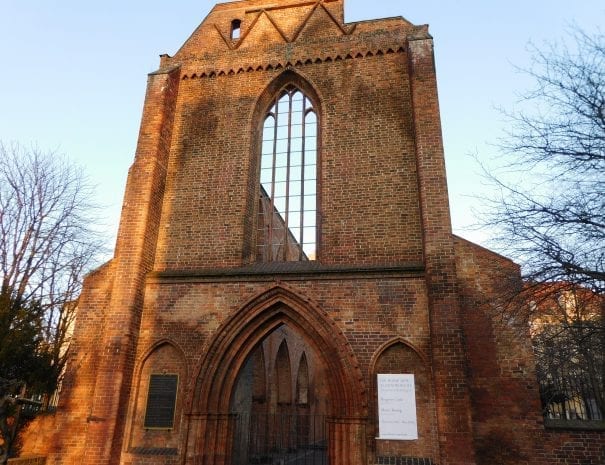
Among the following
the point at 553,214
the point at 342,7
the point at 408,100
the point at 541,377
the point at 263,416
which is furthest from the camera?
the point at 541,377

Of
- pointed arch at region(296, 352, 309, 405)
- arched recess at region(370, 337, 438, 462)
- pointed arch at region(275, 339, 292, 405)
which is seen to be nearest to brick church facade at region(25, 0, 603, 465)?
arched recess at region(370, 337, 438, 462)

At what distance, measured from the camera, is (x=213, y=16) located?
13172 mm

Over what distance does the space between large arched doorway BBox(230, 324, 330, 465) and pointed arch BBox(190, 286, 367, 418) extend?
2.84m

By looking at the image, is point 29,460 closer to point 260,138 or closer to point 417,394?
point 417,394

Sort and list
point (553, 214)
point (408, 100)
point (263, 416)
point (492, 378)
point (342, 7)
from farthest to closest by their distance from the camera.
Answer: point (263, 416) < point (342, 7) < point (408, 100) < point (492, 378) < point (553, 214)

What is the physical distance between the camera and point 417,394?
26.1 ft

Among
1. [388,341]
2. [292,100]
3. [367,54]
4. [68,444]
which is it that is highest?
[367,54]

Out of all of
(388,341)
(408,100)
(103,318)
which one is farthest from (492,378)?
(103,318)

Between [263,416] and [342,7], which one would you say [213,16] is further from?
[263,416]

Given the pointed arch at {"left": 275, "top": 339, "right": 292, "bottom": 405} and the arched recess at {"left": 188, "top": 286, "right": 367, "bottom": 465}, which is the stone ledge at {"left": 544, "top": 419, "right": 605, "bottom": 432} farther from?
the pointed arch at {"left": 275, "top": 339, "right": 292, "bottom": 405}

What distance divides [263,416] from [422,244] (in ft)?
29.0

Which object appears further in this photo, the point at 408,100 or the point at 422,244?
the point at 408,100

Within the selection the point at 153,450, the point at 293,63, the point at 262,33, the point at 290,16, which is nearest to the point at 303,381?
the point at 153,450

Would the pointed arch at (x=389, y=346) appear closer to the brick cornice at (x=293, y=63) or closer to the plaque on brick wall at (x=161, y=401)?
the plaque on brick wall at (x=161, y=401)
